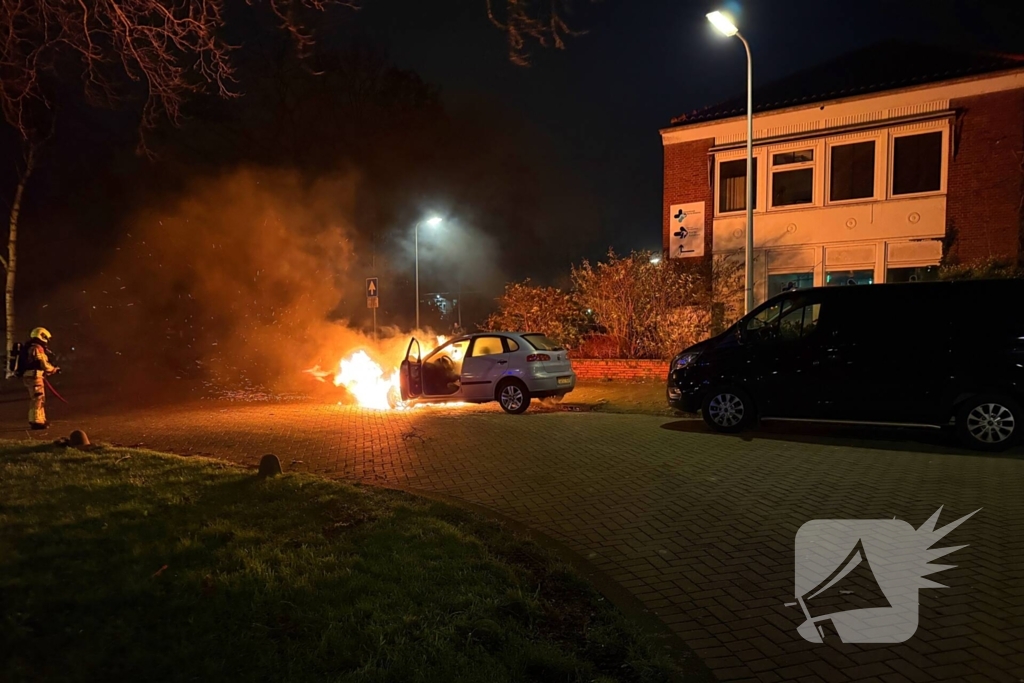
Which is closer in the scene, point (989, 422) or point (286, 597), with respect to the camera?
point (286, 597)

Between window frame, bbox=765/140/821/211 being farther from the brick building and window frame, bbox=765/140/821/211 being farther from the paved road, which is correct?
the paved road

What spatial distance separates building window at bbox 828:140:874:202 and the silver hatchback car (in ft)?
35.5

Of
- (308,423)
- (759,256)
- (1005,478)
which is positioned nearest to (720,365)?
(1005,478)

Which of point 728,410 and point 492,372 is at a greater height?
point 492,372

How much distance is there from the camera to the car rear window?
11.7 m

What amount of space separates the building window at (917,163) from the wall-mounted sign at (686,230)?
16.8ft

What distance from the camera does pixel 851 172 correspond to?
17.6m

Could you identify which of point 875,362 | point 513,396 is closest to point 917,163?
point 875,362

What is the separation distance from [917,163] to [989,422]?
38.3 feet

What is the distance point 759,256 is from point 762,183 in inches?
83.0

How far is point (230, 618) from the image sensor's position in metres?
3.44

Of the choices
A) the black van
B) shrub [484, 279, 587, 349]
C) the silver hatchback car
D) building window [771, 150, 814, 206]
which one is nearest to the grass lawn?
the black van

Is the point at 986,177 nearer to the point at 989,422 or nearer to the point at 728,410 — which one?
the point at 989,422

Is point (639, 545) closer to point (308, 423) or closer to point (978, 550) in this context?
point (978, 550)
